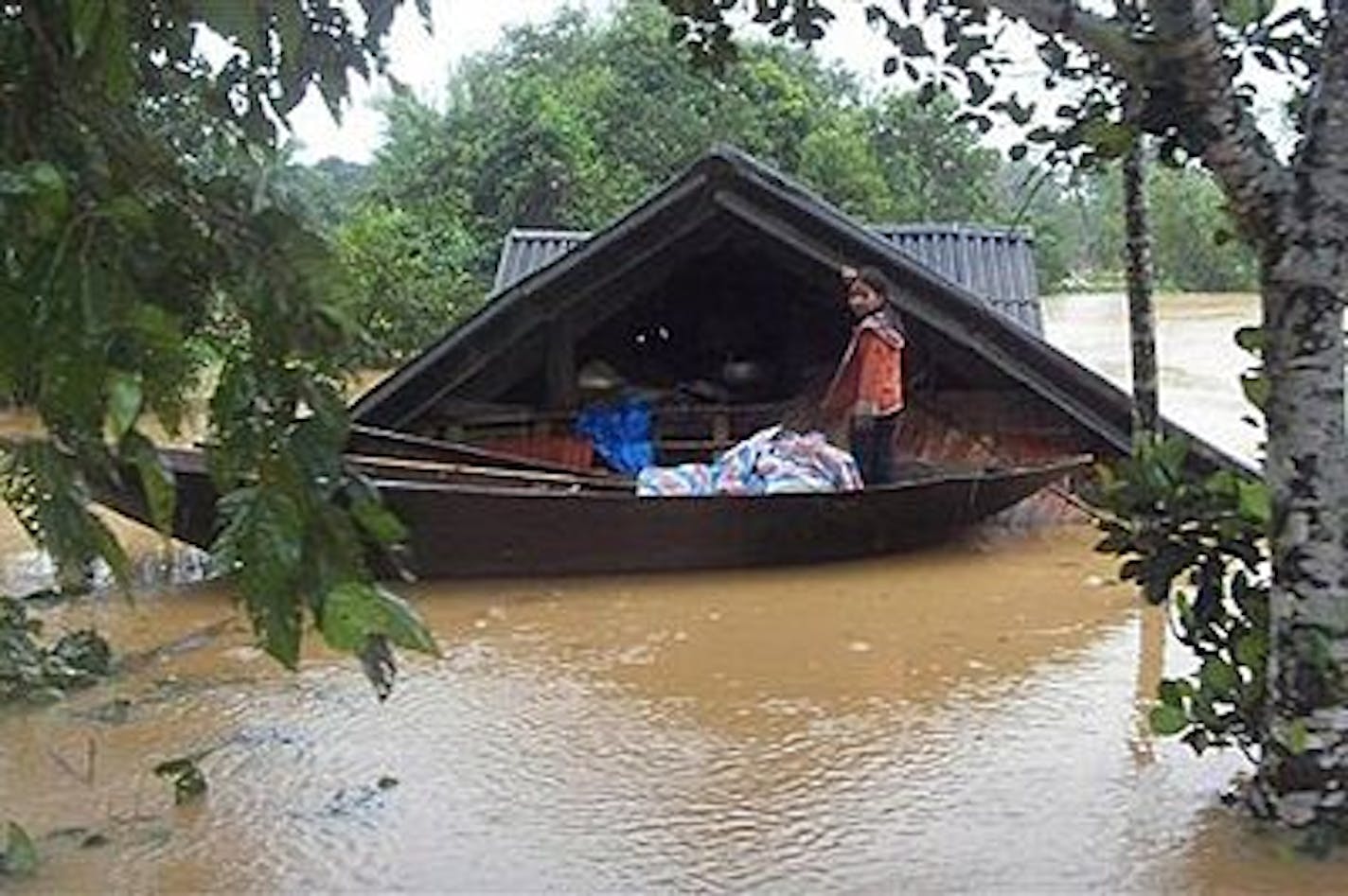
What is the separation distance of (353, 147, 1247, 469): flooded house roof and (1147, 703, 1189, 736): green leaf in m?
4.74

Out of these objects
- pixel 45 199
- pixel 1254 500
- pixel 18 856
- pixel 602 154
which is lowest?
pixel 18 856

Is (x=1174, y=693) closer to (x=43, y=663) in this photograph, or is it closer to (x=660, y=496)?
(x=43, y=663)

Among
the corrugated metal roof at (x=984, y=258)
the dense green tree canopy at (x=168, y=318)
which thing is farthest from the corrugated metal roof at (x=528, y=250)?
the dense green tree canopy at (x=168, y=318)

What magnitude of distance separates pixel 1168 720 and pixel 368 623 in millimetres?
3502

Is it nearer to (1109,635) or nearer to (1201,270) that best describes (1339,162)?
(1109,635)

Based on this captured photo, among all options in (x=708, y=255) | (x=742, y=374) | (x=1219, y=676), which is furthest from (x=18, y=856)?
(x=742, y=374)

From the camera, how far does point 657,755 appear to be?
6.43m

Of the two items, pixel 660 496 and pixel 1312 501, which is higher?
pixel 1312 501

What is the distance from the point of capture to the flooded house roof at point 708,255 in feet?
36.1

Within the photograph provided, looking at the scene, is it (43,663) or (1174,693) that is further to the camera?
(43,663)

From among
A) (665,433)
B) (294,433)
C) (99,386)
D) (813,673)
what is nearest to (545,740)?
(813,673)

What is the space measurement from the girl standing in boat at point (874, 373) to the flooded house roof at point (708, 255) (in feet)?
1.20

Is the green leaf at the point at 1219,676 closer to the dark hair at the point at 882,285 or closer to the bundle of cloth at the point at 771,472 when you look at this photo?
the bundle of cloth at the point at 771,472

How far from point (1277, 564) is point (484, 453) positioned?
6871mm
